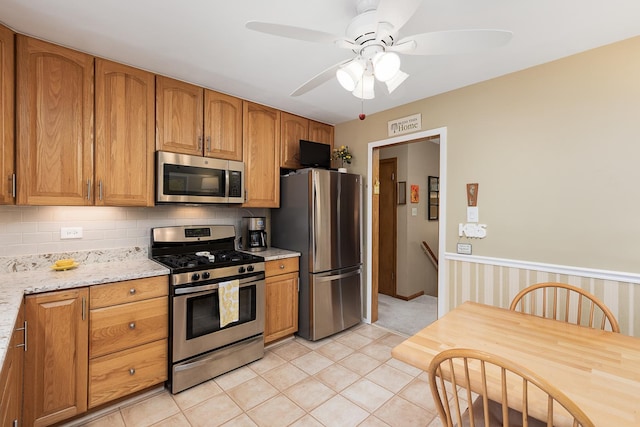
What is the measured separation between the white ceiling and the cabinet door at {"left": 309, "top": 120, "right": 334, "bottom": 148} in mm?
980

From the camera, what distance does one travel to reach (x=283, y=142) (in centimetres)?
320

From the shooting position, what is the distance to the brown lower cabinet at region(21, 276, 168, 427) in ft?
5.45

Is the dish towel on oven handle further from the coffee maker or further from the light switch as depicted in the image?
the light switch

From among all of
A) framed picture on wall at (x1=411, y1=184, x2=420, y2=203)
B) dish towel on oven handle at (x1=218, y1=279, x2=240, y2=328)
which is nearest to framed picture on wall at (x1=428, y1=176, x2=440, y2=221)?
framed picture on wall at (x1=411, y1=184, x2=420, y2=203)

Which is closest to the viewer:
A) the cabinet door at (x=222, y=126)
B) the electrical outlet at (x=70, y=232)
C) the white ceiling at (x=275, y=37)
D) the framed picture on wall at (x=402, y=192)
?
the white ceiling at (x=275, y=37)

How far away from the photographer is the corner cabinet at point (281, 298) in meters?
2.77

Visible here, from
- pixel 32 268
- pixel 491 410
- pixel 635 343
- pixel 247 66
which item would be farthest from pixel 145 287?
pixel 635 343

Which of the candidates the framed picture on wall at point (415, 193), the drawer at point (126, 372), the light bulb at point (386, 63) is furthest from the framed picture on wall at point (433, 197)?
the drawer at point (126, 372)

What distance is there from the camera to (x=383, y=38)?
1.31 m

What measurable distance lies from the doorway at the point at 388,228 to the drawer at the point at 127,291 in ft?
10.7

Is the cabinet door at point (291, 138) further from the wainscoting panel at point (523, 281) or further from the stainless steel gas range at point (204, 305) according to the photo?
the wainscoting panel at point (523, 281)

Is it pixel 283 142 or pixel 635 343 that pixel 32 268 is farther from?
pixel 635 343

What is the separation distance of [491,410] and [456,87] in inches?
94.4

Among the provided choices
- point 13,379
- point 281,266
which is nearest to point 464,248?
point 281,266
